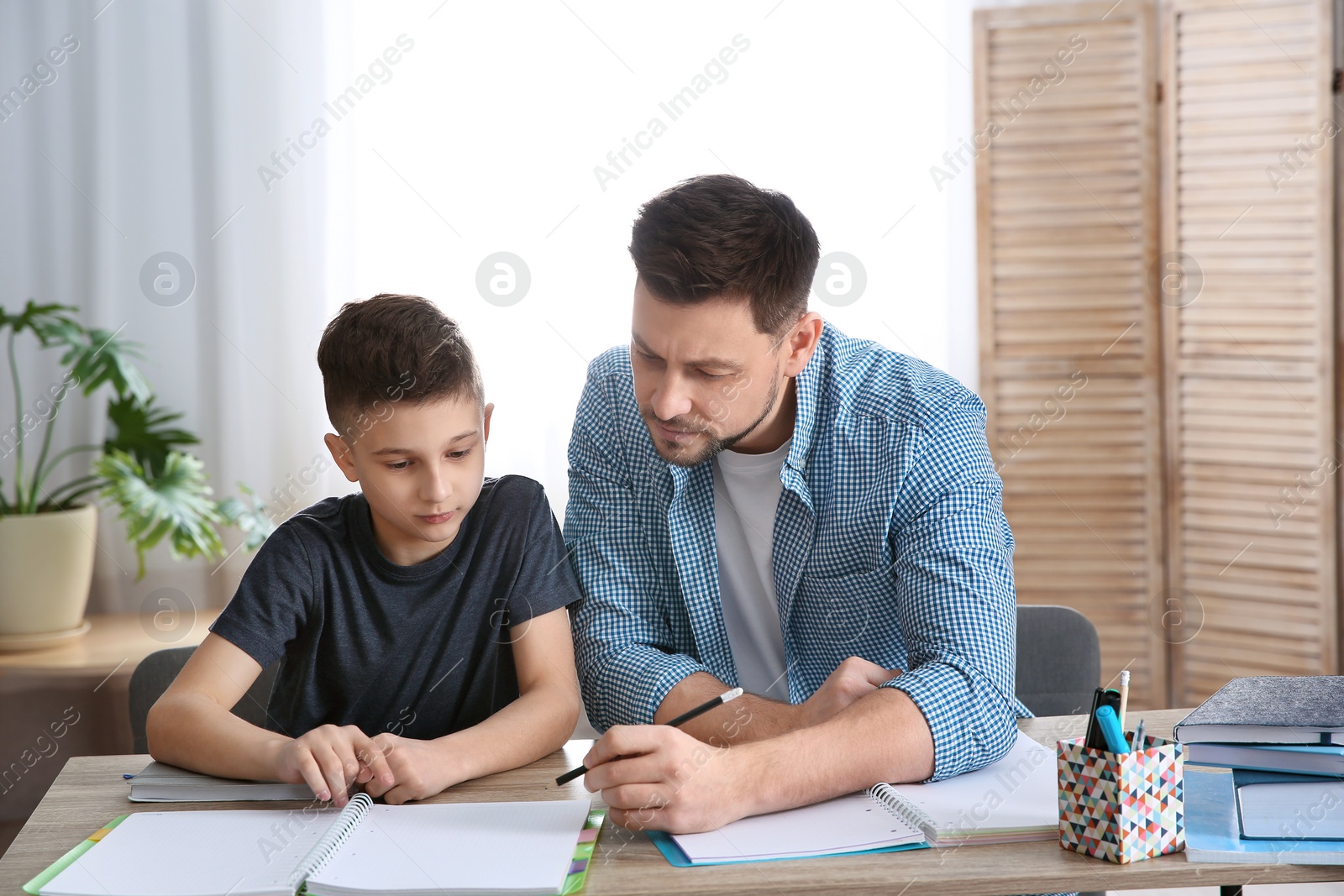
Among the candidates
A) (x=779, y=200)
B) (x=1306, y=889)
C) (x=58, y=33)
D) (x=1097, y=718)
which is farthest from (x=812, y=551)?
(x=58, y=33)

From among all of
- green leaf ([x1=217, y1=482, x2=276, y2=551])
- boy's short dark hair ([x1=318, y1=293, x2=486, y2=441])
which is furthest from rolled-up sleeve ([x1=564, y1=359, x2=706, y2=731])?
green leaf ([x1=217, y1=482, x2=276, y2=551])

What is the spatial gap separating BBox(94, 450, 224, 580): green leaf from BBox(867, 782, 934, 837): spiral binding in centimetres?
214

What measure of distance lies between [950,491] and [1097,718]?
1.41 feet

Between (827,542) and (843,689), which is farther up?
(827,542)

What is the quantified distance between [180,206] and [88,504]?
83cm

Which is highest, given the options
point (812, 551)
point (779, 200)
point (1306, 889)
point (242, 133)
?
point (242, 133)

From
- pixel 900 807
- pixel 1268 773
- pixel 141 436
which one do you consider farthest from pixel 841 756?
pixel 141 436

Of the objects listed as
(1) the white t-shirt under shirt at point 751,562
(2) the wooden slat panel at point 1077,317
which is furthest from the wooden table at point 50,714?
(2) the wooden slat panel at point 1077,317

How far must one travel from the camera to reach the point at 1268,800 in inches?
38.7

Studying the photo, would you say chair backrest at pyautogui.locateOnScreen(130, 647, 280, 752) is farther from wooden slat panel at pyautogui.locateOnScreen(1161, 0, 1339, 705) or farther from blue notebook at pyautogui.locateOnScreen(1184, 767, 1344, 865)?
wooden slat panel at pyautogui.locateOnScreen(1161, 0, 1339, 705)

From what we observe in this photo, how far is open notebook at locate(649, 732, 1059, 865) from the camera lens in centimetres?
93

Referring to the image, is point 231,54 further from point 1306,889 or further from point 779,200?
point 1306,889

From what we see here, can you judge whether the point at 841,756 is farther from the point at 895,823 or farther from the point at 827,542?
the point at 827,542

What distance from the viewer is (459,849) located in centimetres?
95
